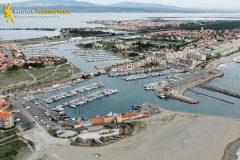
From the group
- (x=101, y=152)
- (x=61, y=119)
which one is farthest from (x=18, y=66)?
(x=101, y=152)

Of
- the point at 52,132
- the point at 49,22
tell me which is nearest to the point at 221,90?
the point at 52,132

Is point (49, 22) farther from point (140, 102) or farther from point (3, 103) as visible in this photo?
point (140, 102)

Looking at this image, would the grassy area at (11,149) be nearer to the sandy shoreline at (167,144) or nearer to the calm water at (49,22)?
the sandy shoreline at (167,144)

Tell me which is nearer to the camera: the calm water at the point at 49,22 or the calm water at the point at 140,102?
the calm water at the point at 140,102

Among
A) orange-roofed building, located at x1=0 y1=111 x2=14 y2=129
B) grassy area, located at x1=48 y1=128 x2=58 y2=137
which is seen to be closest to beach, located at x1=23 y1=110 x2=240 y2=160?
grassy area, located at x1=48 y1=128 x2=58 y2=137

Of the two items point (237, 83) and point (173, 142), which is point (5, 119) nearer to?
point (173, 142)

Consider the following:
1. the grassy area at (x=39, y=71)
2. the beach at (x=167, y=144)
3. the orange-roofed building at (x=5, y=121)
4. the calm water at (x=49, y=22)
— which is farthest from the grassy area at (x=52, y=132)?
the calm water at (x=49, y=22)

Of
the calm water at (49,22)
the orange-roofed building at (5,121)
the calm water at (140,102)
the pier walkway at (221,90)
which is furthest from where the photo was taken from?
the calm water at (49,22)
